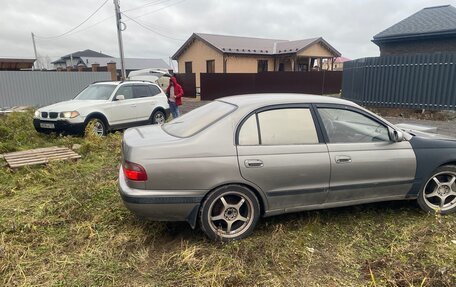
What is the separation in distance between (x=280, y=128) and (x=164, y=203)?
136 cm

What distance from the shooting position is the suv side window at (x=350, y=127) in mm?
3524

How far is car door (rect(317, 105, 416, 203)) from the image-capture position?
3438 millimetres

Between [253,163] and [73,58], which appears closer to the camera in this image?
[253,163]

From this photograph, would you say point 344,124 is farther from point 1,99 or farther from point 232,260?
point 1,99

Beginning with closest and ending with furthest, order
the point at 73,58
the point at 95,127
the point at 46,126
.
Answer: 1. the point at 46,126
2. the point at 95,127
3. the point at 73,58

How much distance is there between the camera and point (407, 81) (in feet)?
37.5

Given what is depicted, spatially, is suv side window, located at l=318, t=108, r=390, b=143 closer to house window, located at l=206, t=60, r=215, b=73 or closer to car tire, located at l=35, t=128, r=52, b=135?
car tire, located at l=35, t=128, r=52, b=135

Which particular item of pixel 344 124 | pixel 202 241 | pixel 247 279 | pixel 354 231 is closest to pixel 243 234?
pixel 202 241

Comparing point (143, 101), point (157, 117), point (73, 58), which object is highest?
point (73, 58)

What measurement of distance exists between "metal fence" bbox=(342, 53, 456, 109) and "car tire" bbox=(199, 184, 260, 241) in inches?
403

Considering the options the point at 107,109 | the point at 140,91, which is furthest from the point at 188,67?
the point at 107,109

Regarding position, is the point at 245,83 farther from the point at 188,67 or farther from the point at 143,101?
the point at 188,67

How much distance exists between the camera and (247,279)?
270 centimetres

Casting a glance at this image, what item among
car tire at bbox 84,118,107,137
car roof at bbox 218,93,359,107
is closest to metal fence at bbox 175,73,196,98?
car tire at bbox 84,118,107,137
